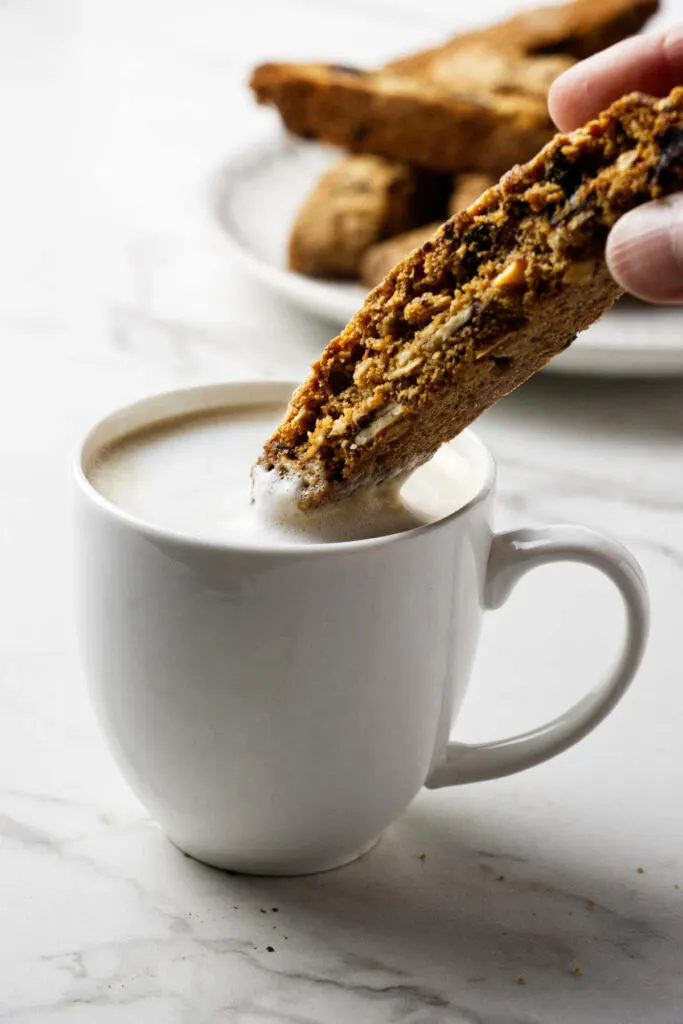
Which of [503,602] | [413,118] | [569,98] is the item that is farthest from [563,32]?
[503,602]

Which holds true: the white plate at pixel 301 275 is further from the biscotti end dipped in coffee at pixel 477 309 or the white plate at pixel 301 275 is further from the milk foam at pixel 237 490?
the biscotti end dipped in coffee at pixel 477 309

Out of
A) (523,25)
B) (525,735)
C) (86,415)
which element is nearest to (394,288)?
(525,735)

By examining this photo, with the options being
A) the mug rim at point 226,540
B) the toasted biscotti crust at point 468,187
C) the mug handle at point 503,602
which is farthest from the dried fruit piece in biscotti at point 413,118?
the mug handle at point 503,602

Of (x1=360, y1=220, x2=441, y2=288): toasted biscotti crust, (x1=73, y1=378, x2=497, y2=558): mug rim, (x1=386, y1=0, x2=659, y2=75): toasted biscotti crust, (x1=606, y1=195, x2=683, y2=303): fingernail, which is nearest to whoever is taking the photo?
(x1=606, y1=195, x2=683, y2=303): fingernail

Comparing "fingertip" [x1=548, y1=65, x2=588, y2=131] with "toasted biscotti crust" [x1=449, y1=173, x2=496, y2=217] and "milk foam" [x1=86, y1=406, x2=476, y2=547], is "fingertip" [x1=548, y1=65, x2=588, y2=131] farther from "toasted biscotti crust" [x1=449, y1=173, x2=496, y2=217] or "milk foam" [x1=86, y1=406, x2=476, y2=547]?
"toasted biscotti crust" [x1=449, y1=173, x2=496, y2=217]

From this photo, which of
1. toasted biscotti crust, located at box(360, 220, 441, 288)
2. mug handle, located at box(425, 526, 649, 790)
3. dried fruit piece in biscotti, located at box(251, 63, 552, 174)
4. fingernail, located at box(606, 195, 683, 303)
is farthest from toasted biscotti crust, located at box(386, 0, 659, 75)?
fingernail, located at box(606, 195, 683, 303)

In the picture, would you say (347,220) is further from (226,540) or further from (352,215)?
(226,540)

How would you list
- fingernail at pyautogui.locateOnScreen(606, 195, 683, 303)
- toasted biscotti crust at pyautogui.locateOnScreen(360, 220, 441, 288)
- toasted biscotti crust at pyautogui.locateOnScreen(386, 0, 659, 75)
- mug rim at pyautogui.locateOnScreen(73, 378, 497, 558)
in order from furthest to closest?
toasted biscotti crust at pyautogui.locateOnScreen(386, 0, 659, 75), toasted biscotti crust at pyautogui.locateOnScreen(360, 220, 441, 288), mug rim at pyautogui.locateOnScreen(73, 378, 497, 558), fingernail at pyautogui.locateOnScreen(606, 195, 683, 303)
